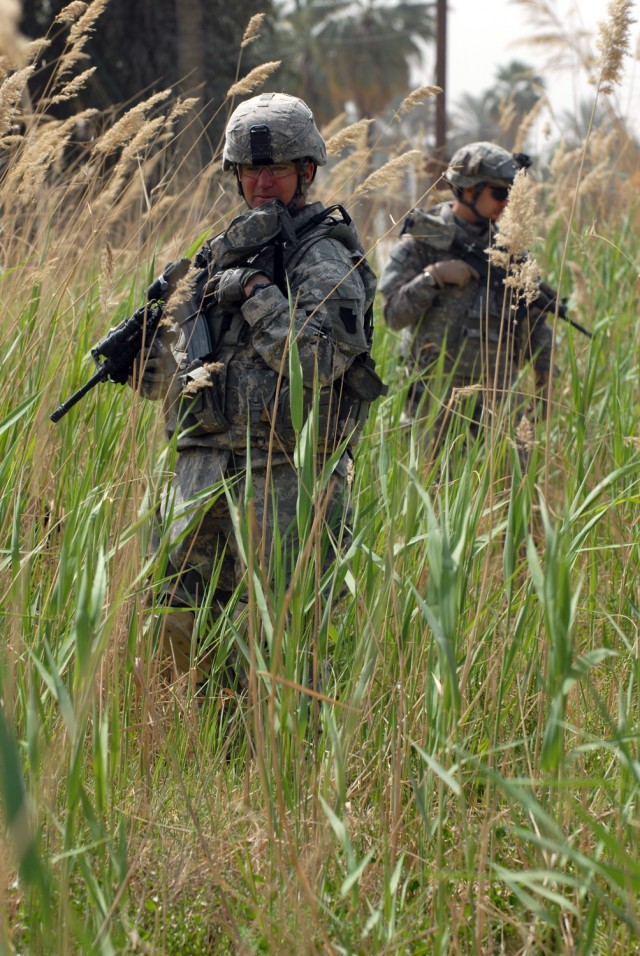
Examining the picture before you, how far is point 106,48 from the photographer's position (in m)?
12.8

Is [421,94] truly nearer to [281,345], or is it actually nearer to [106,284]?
[281,345]

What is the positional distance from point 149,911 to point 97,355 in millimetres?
1227

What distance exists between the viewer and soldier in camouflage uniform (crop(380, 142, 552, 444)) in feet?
13.6

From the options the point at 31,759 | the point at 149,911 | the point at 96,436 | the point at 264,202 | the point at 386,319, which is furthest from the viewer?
the point at 386,319

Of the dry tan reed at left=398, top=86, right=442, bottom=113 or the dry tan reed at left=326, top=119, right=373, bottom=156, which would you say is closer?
the dry tan reed at left=398, top=86, right=442, bottom=113

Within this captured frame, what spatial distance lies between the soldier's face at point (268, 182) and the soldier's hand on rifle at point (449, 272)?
1.51m

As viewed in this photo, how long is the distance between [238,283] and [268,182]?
28cm

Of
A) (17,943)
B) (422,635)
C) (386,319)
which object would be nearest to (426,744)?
(422,635)

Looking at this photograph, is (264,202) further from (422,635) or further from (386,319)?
(386,319)

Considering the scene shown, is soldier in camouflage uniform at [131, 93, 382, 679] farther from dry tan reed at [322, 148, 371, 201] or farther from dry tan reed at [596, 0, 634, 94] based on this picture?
Result: dry tan reed at [596, 0, 634, 94]

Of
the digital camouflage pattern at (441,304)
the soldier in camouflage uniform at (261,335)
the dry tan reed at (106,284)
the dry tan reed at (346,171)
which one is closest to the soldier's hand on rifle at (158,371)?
the soldier in camouflage uniform at (261,335)

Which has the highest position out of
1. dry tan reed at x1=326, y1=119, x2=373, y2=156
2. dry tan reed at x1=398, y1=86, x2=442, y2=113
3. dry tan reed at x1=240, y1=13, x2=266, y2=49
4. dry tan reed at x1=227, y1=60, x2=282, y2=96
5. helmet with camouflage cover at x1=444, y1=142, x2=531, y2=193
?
dry tan reed at x1=240, y1=13, x2=266, y2=49

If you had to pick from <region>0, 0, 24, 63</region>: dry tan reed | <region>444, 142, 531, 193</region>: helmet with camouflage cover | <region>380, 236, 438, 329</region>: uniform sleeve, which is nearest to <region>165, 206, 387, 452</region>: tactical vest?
<region>0, 0, 24, 63</region>: dry tan reed

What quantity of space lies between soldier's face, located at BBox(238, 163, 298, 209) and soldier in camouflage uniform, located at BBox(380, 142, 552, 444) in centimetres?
150
